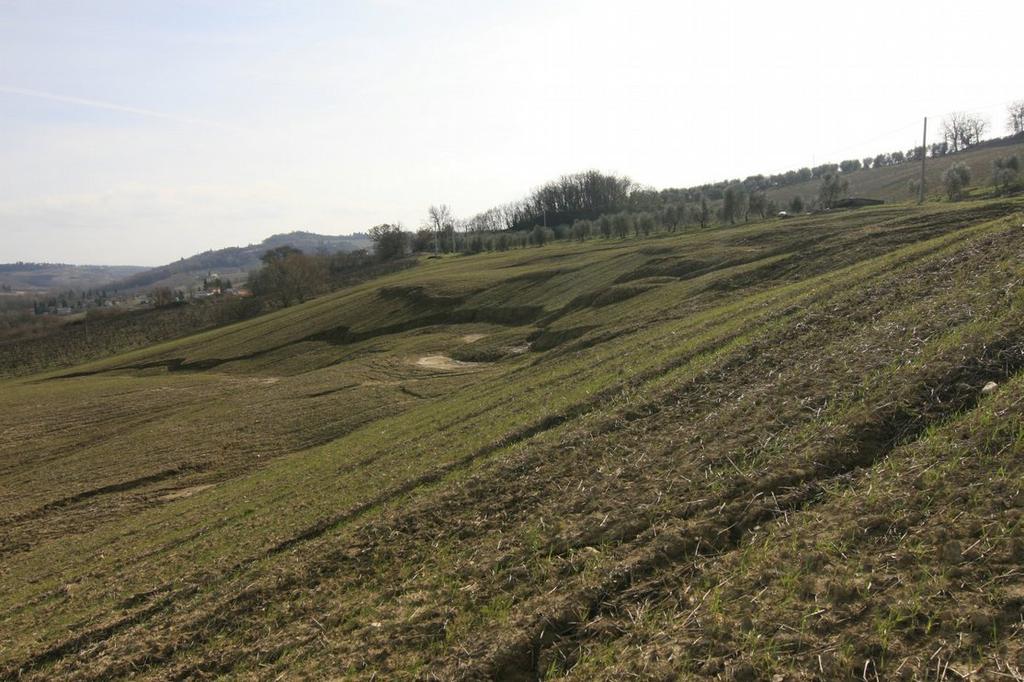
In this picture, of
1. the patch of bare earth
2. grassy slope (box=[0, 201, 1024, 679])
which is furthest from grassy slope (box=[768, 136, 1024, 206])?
grassy slope (box=[0, 201, 1024, 679])

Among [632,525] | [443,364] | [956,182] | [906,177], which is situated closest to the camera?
[632,525]

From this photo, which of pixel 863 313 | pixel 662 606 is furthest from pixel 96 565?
pixel 863 313

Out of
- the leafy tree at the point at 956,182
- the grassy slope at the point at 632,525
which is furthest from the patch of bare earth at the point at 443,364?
the leafy tree at the point at 956,182

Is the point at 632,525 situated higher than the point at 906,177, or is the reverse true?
the point at 906,177

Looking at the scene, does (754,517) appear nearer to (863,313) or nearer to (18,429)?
(863,313)

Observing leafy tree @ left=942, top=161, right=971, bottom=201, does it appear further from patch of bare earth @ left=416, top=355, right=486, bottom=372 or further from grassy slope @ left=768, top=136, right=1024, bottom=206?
patch of bare earth @ left=416, top=355, right=486, bottom=372

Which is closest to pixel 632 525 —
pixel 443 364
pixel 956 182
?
pixel 443 364

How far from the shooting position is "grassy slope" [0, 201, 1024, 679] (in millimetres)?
6371

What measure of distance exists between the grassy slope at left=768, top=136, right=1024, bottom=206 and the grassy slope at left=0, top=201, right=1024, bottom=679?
399ft

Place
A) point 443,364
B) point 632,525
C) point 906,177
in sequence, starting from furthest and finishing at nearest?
point 906,177 < point 443,364 < point 632,525

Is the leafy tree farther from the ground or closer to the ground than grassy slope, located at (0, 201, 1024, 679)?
farther from the ground

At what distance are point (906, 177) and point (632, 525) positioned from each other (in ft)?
623

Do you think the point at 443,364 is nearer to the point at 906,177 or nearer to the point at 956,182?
the point at 956,182

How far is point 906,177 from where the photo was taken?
521 feet
